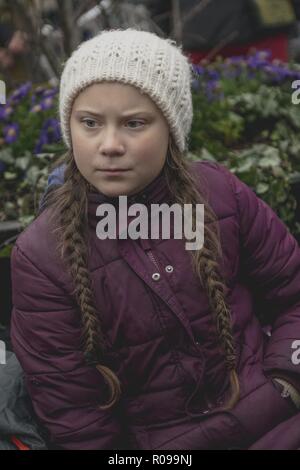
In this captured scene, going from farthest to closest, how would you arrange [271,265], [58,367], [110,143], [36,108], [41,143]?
1. [36,108]
2. [41,143]
3. [271,265]
4. [58,367]
5. [110,143]

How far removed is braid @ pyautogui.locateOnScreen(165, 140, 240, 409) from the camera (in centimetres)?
199

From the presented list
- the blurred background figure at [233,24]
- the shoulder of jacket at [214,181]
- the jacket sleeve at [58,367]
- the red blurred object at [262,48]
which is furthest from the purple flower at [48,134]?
the red blurred object at [262,48]

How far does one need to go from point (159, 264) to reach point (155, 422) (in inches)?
17.9

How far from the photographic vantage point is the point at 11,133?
11.2 feet

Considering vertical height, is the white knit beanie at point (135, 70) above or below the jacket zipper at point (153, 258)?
above

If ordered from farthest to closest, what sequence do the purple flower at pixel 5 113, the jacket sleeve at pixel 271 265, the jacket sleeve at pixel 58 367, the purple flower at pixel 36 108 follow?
the purple flower at pixel 5 113 < the purple flower at pixel 36 108 < the jacket sleeve at pixel 271 265 < the jacket sleeve at pixel 58 367

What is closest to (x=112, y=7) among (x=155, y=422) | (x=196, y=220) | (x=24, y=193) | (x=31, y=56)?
(x=31, y=56)

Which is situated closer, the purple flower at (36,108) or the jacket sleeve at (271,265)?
the jacket sleeve at (271,265)

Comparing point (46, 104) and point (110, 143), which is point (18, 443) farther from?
point (46, 104)

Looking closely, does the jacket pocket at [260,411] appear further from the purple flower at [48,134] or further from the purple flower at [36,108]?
the purple flower at [36,108]

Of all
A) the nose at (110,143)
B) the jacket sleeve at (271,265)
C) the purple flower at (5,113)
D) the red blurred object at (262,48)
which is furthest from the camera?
the red blurred object at (262,48)

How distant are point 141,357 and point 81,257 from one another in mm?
327

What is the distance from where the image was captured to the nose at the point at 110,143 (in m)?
1.83

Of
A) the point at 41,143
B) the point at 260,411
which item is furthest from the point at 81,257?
the point at 41,143
